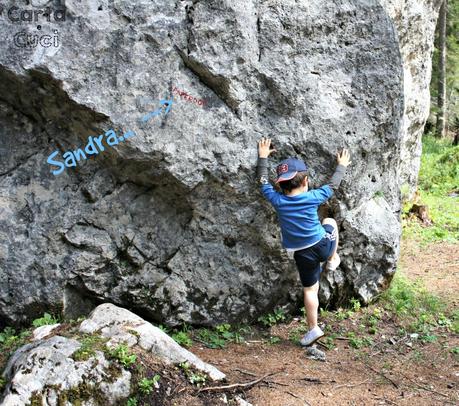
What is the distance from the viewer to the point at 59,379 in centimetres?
365

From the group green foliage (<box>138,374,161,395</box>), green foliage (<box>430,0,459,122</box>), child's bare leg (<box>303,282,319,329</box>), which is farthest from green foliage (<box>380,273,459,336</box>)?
green foliage (<box>430,0,459,122</box>)

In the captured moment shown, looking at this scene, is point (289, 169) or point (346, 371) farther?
point (289, 169)

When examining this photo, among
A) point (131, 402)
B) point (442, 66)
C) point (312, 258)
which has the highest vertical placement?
point (442, 66)

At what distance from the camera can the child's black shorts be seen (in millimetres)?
5035

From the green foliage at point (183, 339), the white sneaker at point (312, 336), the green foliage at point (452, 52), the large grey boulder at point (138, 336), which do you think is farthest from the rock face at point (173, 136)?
the green foliage at point (452, 52)

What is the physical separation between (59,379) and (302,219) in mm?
2610

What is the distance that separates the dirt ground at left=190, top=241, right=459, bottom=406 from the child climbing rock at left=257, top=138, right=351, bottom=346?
381mm

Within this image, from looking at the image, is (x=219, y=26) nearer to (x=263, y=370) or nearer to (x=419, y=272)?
(x=263, y=370)

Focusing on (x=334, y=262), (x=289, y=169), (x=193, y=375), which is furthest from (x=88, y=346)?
(x=334, y=262)

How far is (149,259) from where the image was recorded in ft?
17.5

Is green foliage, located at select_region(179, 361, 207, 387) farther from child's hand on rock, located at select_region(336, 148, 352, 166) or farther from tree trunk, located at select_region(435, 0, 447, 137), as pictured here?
tree trunk, located at select_region(435, 0, 447, 137)

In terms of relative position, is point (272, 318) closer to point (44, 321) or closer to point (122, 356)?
point (122, 356)

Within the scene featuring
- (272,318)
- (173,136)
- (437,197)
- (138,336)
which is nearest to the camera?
(138,336)

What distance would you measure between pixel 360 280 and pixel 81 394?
11.6 ft
